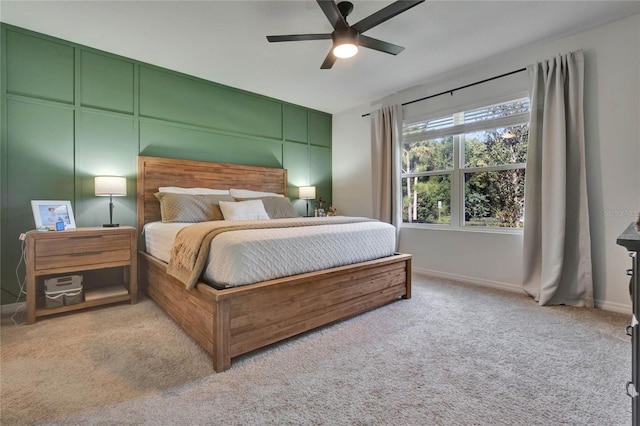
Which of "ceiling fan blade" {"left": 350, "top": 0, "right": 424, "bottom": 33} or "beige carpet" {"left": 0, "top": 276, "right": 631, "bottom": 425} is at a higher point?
"ceiling fan blade" {"left": 350, "top": 0, "right": 424, "bottom": 33}

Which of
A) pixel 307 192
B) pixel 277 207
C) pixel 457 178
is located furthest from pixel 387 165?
pixel 277 207

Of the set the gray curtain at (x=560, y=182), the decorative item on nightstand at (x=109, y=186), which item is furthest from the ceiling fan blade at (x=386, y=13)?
the decorative item on nightstand at (x=109, y=186)

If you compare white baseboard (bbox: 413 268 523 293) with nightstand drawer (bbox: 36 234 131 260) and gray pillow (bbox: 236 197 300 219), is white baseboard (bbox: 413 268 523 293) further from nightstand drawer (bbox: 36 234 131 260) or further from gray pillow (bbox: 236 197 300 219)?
nightstand drawer (bbox: 36 234 131 260)

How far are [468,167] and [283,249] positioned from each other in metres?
2.79

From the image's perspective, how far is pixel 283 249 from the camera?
6.79 ft

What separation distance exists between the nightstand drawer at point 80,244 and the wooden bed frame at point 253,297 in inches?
12.4

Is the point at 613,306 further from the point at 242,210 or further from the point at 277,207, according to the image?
the point at 242,210

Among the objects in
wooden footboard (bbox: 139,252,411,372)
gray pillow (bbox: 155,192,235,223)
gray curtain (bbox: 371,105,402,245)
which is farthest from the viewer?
gray curtain (bbox: 371,105,402,245)

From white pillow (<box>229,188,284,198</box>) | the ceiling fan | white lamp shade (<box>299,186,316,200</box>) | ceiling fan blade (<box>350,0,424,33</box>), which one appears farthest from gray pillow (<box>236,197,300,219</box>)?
ceiling fan blade (<box>350,0,424,33</box>)

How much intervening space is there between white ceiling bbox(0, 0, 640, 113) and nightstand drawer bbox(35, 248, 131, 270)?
207 centimetres

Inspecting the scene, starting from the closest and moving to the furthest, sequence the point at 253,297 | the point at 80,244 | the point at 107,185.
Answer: the point at 253,297 < the point at 80,244 < the point at 107,185

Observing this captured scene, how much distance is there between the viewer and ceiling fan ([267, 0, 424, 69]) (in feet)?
6.77

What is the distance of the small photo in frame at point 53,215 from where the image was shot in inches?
101

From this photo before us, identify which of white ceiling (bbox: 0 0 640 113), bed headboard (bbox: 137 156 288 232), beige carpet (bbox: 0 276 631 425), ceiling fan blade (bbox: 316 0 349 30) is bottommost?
beige carpet (bbox: 0 276 631 425)
